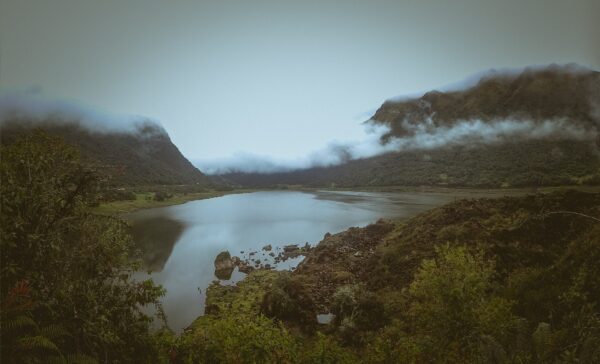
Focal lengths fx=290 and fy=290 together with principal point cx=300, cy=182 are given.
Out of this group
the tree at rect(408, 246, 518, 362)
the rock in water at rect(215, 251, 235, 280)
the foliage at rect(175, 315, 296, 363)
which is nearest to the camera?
the foliage at rect(175, 315, 296, 363)

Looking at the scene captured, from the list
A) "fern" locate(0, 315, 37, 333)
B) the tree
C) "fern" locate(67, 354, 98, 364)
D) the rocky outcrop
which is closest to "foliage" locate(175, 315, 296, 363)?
"fern" locate(67, 354, 98, 364)

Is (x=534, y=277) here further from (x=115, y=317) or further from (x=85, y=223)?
(x=85, y=223)

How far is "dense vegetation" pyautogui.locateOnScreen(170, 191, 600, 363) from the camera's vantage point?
10.0m

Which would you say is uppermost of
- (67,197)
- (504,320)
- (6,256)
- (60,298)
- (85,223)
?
(67,197)

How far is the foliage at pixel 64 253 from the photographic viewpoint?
341 inches

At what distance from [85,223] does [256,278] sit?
2529 cm

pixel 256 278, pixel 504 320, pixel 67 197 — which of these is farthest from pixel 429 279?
pixel 256 278

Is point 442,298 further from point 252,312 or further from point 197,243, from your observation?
point 197,243

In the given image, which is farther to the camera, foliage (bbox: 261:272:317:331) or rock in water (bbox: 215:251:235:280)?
rock in water (bbox: 215:251:235:280)

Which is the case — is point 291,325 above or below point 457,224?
below

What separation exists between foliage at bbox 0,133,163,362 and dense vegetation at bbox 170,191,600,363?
7.69 ft

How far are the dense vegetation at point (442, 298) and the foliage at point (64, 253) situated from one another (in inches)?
92.2

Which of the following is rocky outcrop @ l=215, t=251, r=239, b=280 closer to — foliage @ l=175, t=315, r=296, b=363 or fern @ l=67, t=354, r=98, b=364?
foliage @ l=175, t=315, r=296, b=363

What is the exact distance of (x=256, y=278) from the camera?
3384 centimetres
